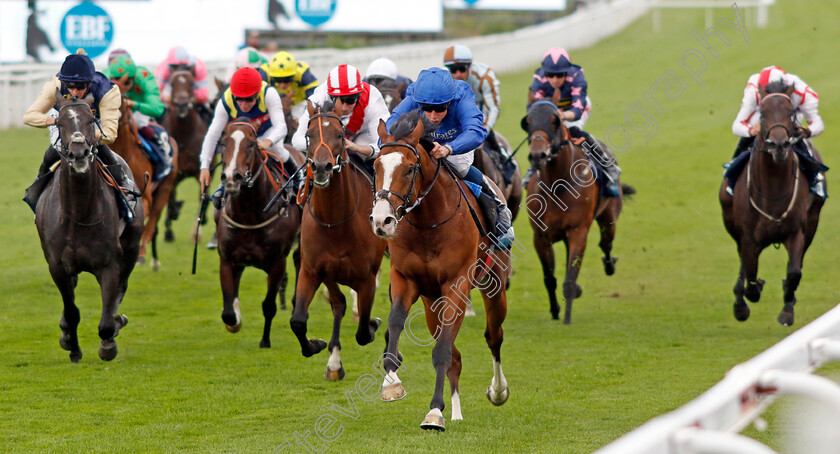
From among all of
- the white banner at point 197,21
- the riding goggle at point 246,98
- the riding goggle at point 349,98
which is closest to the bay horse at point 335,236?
the riding goggle at point 349,98

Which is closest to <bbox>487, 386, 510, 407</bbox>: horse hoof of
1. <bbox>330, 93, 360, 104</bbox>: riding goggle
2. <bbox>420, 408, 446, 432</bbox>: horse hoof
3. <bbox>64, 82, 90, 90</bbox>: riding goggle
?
<bbox>420, 408, 446, 432</bbox>: horse hoof

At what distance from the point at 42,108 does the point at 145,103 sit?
2666mm

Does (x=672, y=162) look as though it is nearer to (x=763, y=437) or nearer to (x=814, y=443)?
(x=763, y=437)

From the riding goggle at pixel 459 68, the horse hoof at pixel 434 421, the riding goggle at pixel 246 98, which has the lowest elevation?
the horse hoof at pixel 434 421

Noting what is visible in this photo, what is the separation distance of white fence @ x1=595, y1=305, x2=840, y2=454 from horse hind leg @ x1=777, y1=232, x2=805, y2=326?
5841mm

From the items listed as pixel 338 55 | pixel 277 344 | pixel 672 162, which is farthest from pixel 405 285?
pixel 338 55

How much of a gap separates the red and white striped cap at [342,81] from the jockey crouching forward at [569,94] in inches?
109

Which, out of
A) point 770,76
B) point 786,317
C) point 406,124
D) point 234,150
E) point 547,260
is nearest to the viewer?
point 406,124

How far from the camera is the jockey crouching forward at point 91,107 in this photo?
763cm

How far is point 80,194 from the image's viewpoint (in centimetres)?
732

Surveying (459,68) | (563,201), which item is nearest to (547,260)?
(563,201)

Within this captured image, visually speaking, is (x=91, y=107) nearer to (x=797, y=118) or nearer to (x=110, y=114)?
(x=110, y=114)

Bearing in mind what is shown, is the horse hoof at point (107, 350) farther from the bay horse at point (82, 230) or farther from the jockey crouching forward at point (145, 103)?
the jockey crouching forward at point (145, 103)

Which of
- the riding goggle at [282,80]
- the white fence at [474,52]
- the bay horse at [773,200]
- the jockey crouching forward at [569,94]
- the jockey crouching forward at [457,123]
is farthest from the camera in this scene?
the white fence at [474,52]
